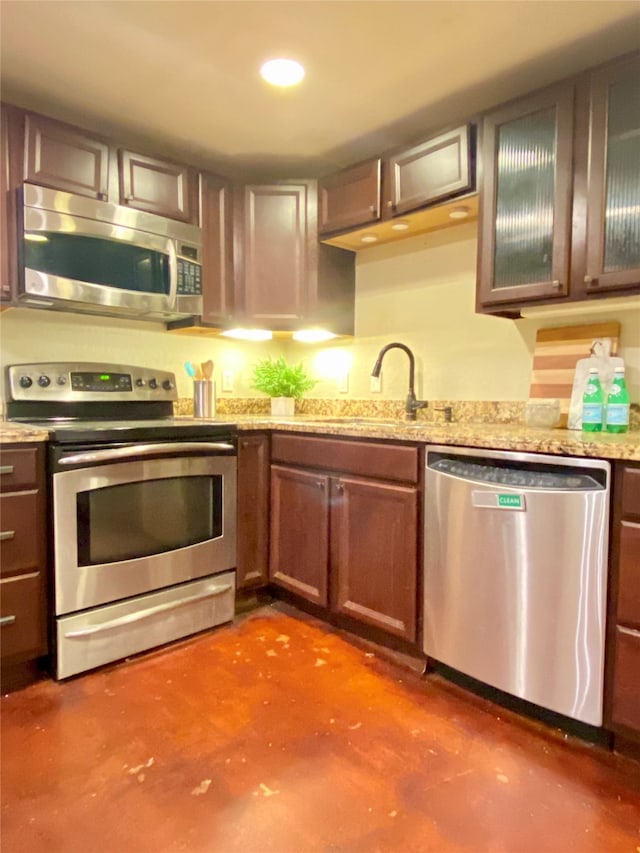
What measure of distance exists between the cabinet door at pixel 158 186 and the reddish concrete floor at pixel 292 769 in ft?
6.35

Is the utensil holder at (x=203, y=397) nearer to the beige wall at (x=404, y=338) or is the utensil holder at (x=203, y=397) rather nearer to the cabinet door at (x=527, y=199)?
the beige wall at (x=404, y=338)

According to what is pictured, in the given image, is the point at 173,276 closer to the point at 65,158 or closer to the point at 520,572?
the point at 65,158

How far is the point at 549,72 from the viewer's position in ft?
6.52

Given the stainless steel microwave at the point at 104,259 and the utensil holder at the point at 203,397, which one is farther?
the utensil holder at the point at 203,397

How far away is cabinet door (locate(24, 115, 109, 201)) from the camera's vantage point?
2.12 m

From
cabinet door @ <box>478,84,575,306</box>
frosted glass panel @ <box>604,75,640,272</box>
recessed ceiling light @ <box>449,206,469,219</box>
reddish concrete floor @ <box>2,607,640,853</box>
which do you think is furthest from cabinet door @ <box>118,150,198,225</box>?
reddish concrete floor @ <box>2,607,640,853</box>

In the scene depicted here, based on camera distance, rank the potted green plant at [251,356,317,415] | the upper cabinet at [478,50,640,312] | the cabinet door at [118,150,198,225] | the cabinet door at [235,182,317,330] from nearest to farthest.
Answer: the upper cabinet at [478,50,640,312]
the cabinet door at [118,150,198,225]
the cabinet door at [235,182,317,330]
the potted green plant at [251,356,317,415]

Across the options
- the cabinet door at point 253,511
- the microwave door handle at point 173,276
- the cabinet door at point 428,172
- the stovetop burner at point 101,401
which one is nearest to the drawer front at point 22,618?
the stovetop burner at point 101,401

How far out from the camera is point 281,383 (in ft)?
9.87

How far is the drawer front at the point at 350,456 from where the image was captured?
6.43ft

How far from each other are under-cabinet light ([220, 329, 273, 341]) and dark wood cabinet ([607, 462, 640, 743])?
190 cm

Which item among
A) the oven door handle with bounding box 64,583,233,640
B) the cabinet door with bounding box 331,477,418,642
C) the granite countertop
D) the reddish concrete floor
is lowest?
the reddish concrete floor

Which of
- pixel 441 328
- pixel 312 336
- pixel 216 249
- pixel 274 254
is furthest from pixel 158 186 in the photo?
pixel 441 328

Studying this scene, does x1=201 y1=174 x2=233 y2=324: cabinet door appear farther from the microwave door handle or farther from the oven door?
the oven door
